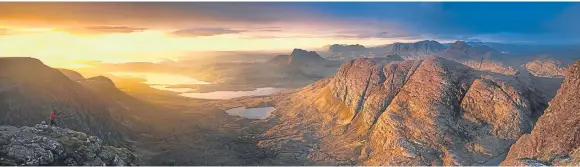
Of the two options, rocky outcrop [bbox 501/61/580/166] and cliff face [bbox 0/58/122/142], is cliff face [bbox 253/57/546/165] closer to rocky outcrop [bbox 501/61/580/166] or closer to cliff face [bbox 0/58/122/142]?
rocky outcrop [bbox 501/61/580/166]

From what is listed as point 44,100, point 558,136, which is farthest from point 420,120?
point 44,100

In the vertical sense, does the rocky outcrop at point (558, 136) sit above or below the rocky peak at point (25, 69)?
below

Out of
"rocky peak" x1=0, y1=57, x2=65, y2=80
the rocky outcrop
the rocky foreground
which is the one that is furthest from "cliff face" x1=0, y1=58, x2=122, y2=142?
the rocky outcrop

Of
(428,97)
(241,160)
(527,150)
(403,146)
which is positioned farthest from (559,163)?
(241,160)

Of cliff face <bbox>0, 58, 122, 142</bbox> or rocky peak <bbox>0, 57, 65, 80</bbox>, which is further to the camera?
rocky peak <bbox>0, 57, 65, 80</bbox>

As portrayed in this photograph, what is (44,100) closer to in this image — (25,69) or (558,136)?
(25,69)

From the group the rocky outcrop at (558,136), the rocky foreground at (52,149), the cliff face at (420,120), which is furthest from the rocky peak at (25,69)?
the rocky outcrop at (558,136)

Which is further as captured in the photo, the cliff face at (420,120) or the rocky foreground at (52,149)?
the cliff face at (420,120)

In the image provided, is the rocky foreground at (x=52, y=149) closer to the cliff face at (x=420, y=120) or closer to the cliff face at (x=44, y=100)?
the cliff face at (x=44, y=100)
